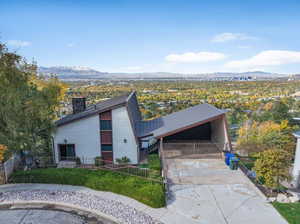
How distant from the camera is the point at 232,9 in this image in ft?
92.5

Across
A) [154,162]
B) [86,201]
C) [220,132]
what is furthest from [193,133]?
[86,201]

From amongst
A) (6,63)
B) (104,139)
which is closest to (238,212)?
(104,139)

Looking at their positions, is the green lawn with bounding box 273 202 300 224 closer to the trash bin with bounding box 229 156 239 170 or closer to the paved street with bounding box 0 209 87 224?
the trash bin with bounding box 229 156 239 170

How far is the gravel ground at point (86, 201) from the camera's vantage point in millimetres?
10680

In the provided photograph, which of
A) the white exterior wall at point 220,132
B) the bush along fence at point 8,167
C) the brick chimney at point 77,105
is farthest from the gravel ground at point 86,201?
the white exterior wall at point 220,132

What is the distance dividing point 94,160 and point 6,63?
979 cm

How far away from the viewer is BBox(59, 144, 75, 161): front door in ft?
60.7

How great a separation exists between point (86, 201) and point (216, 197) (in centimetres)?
742

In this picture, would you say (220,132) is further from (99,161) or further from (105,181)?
(105,181)

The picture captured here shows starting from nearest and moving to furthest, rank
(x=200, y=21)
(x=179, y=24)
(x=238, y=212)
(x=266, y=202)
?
1. (x=238, y=212)
2. (x=266, y=202)
3. (x=200, y=21)
4. (x=179, y=24)

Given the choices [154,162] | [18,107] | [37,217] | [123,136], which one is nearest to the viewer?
[37,217]

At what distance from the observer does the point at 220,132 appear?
19.7m

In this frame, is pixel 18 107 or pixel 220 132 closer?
pixel 18 107

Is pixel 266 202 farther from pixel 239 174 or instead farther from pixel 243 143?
pixel 243 143
